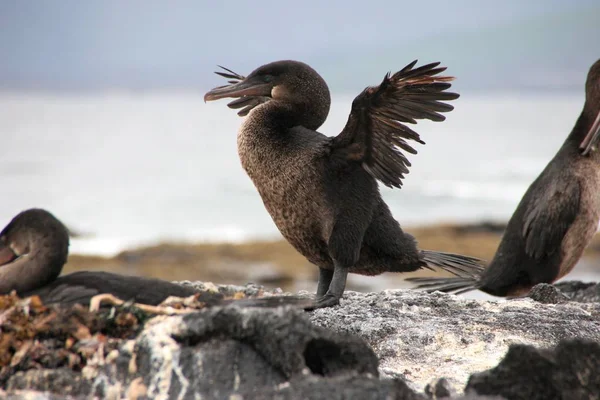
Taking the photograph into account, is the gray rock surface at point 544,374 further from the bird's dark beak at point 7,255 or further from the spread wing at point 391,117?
the spread wing at point 391,117

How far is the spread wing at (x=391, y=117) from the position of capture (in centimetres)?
629

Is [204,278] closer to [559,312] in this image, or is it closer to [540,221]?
[540,221]

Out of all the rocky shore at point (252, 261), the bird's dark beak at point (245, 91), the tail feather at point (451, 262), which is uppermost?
the bird's dark beak at point (245, 91)

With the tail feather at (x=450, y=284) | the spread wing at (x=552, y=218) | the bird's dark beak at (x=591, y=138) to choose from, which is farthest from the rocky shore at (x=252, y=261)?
the bird's dark beak at (x=591, y=138)

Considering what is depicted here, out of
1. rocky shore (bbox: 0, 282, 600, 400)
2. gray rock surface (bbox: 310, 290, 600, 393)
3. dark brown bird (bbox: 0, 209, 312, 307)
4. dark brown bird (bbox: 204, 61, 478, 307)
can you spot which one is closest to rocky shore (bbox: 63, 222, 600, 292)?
gray rock surface (bbox: 310, 290, 600, 393)

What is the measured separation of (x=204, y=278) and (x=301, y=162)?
1149 cm

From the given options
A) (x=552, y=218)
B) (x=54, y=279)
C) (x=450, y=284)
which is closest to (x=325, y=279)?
(x=450, y=284)

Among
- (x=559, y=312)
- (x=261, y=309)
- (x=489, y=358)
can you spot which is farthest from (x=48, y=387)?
(x=559, y=312)

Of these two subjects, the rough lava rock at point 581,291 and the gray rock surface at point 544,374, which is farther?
the rough lava rock at point 581,291

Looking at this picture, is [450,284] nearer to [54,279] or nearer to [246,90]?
[246,90]

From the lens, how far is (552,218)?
8.41m

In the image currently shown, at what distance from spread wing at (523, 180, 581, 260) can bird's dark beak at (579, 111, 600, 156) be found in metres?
0.36

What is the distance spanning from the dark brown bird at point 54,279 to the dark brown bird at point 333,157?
1.86m

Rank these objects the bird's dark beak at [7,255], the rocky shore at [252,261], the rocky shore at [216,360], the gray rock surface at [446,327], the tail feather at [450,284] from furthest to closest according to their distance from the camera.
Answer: the rocky shore at [252,261] → the tail feather at [450,284] → the gray rock surface at [446,327] → the bird's dark beak at [7,255] → the rocky shore at [216,360]
